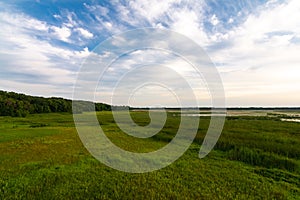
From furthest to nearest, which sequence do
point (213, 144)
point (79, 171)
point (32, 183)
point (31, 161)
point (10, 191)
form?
point (213, 144) < point (31, 161) < point (79, 171) < point (32, 183) < point (10, 191)

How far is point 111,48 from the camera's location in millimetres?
16359

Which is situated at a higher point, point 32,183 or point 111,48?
point 111,48

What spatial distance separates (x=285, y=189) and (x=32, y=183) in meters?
11.5

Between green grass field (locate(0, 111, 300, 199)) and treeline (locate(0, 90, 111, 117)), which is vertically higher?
treeline (locate(0, 90, 111, 117))

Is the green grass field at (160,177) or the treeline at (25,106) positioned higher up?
the treeline at (25,106)

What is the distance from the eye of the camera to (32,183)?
11.5m

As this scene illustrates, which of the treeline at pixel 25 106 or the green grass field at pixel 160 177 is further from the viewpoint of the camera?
the treeline at pixel 25 106

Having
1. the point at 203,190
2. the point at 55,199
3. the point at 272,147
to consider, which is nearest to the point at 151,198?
the point at 203,190

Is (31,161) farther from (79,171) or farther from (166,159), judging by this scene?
(166,159)

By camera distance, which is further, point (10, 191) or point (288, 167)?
point (288, 167)

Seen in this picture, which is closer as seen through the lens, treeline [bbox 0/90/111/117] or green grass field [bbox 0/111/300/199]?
green grass field [bbox 0/111/300/199]

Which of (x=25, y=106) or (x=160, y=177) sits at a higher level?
(x=25, y=106)

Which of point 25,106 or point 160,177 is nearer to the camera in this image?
point 160,177

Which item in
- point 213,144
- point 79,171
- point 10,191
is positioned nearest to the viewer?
point 10,191
